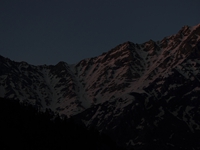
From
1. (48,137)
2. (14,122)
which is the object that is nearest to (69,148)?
(48,137)

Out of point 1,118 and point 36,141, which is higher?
point 1,118

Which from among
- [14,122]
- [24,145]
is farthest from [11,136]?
[14,122]

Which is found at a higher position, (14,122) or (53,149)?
(14,122)

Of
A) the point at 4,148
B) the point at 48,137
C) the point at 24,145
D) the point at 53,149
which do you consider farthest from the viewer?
the point at 48,137

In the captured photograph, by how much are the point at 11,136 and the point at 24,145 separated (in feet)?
21.9

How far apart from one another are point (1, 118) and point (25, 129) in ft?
31.7

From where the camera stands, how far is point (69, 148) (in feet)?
651

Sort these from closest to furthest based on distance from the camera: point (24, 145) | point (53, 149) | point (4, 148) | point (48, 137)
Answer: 1. point (4, 148)
2. point (24, 145)
3. point (53, 149)
4. point (48, 137)

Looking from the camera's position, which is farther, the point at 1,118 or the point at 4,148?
the point at 1,118

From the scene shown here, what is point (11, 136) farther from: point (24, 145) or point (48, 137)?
point (48, 137)

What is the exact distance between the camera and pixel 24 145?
571 ft

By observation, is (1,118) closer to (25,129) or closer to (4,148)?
(25,129)

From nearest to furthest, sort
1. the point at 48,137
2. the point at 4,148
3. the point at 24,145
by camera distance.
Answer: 1. the point at 4,148
2. the point at 24,145
3. the point at 48,137

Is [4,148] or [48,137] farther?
[48,137]
